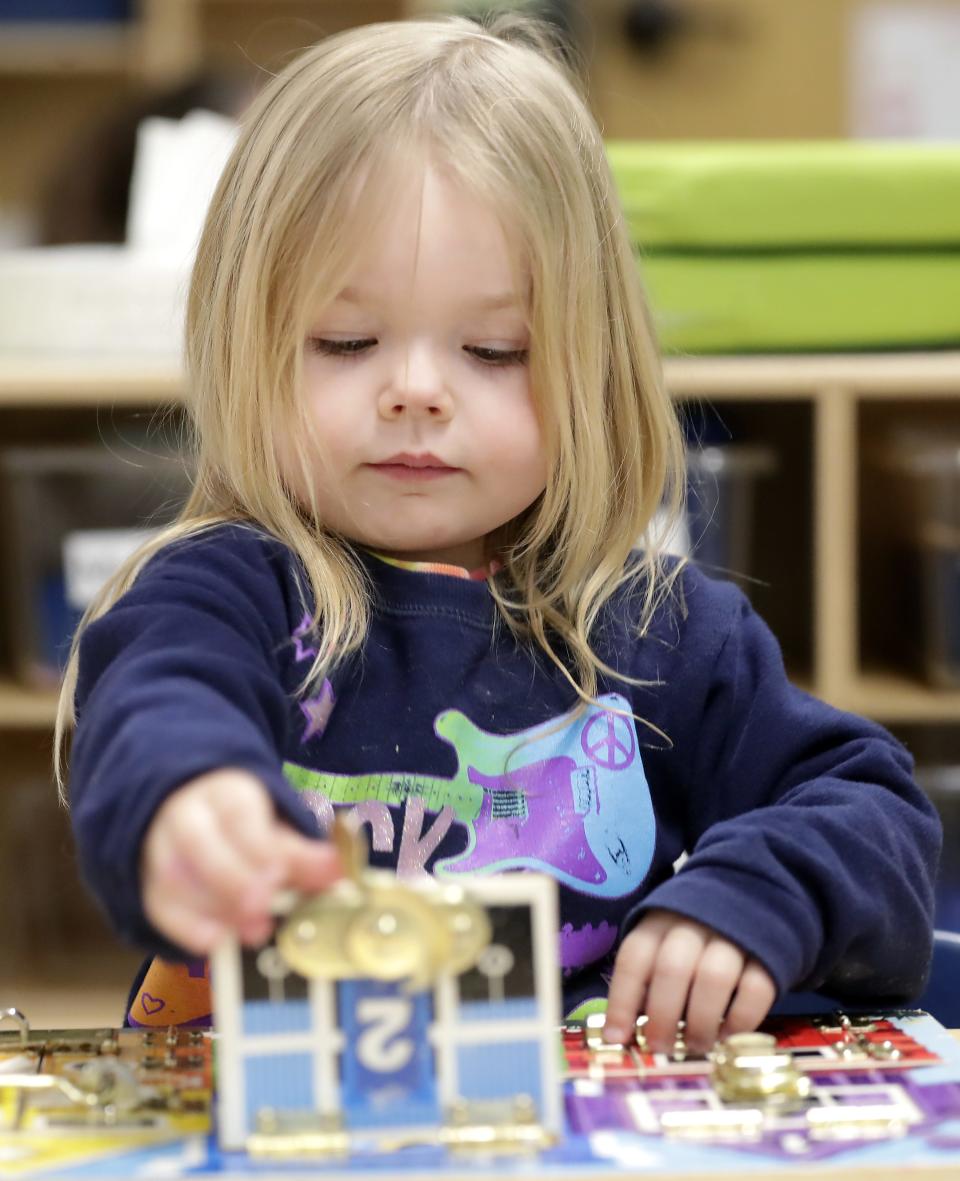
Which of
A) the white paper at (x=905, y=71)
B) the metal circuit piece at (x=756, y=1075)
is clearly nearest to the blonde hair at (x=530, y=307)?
the metal circuit piece at (x=756, y=1075)

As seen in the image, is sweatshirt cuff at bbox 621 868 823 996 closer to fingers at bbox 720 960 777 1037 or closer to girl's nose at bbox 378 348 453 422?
fingers at bbox 720 960 777 1037

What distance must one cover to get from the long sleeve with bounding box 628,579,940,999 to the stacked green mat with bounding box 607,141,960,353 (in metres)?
0.67

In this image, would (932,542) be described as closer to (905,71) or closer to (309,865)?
(309,865)

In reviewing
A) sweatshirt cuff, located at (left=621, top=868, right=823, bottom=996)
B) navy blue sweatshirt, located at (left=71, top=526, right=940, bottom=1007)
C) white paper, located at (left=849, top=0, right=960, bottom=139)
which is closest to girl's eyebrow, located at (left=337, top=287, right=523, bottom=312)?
navy blue sweatshirt, located at (left=71, top=526, right=940, bottom=1007)

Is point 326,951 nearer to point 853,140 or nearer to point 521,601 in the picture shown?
point 521,601

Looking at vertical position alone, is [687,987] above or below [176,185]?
below

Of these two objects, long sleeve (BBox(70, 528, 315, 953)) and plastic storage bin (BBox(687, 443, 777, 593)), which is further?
plastic storage bin (BBox(687, 443, 777, 593))

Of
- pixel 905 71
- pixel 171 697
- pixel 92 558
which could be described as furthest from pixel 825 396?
pixel 905 71

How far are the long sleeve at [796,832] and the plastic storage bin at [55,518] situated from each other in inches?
34.6

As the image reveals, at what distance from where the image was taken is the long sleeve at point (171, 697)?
0.49 metres

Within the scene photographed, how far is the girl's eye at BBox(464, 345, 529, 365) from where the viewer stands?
751 millimetres

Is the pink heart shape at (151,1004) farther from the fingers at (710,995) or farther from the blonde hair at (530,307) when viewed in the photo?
the fingers at (710,995)

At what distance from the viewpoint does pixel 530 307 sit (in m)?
0.76

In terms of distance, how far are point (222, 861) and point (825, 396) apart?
1077mm
